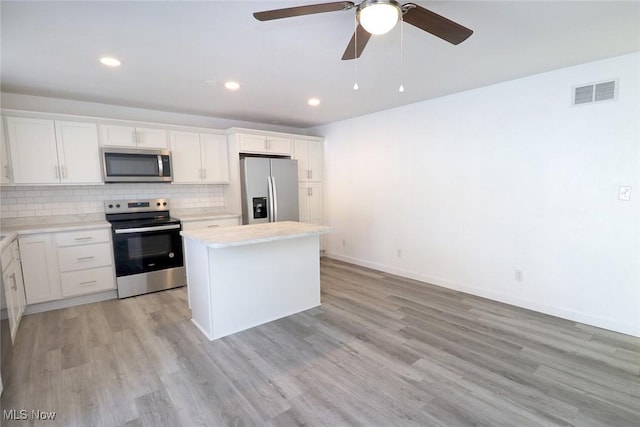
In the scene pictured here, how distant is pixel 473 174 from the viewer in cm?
357

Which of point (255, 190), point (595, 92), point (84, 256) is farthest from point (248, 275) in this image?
point (595, 92)

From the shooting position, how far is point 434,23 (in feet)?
5.41

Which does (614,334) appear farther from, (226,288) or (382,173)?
(226,288)

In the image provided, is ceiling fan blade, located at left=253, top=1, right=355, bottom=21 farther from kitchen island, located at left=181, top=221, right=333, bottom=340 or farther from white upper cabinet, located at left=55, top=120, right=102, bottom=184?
white upper cabinet, located at left=55, top=120, right=102, bottom=184

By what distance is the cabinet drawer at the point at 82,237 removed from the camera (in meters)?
3.27

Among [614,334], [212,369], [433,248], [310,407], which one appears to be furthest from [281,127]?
[614,334]

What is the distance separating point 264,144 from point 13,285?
10.7 ft

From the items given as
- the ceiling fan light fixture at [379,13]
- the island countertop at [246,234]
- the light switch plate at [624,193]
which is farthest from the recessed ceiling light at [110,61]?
the light switch plate at [624,193]

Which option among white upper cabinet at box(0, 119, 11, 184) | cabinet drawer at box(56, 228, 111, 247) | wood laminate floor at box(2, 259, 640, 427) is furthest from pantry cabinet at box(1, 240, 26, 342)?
white upper cabinet at box(0, 119, 11, 184)

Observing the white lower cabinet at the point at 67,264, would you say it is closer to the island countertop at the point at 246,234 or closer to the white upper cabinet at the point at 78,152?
the white upper cabinet at the point at 78,152

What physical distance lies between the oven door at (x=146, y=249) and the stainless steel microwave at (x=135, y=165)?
675 mm

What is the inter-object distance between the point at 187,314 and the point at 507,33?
12.5 feet

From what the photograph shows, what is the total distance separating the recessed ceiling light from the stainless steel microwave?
1.40 metres

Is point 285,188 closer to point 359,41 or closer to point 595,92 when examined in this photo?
point 359,41
